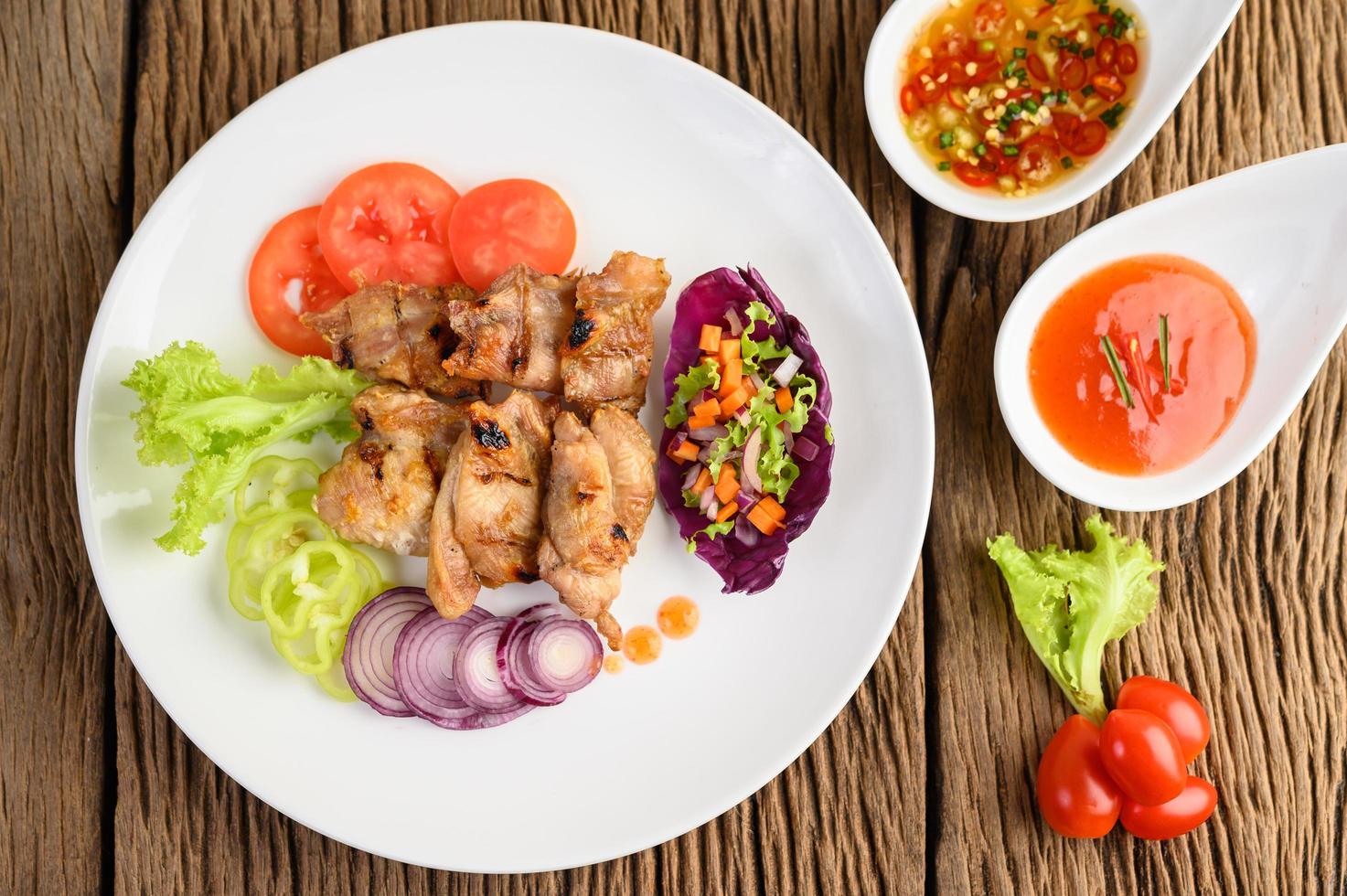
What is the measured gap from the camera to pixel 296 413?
3.69 metres

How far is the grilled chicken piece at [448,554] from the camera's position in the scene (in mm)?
3555

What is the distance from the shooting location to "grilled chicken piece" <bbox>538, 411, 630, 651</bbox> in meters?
3.48

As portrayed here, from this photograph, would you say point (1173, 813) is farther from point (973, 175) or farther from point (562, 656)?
point (973, 175)

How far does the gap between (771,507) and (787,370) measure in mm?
566

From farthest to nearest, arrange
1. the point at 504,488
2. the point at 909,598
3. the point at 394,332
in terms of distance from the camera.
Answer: the point at 909,598, the point at 394,332, the point at 504,488

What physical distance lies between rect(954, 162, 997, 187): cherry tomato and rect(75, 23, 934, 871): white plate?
1.90ft

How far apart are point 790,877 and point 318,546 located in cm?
255

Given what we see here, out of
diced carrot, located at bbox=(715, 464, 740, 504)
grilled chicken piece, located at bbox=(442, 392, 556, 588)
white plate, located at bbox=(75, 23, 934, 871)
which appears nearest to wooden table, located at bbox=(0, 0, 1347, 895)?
white plate, located at bbox=(75, 23, 934, 871)

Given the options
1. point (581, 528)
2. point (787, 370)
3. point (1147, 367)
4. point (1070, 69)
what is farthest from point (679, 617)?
point (1070, 69)

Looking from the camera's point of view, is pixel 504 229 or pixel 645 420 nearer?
pixel 504 229

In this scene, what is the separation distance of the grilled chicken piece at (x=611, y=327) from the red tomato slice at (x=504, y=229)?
0.29 m

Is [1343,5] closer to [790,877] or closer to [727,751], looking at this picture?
[727,751]

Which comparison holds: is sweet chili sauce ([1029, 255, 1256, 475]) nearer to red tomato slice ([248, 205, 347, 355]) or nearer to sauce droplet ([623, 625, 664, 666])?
sauce droplet ([623, 625, 664, 666])

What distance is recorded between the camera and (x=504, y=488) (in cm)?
359
